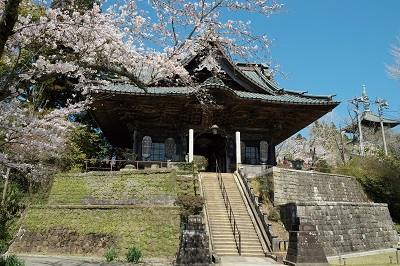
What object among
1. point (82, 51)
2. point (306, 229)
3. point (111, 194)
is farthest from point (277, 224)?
point (82, 51)

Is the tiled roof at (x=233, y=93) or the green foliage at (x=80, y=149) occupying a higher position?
the tiled roof at (x=233, y=93)

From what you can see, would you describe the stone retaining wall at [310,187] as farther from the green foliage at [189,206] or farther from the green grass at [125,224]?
the green grass at [125,224]

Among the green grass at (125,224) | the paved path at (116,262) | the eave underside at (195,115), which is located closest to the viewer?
the paved path at (116,262)

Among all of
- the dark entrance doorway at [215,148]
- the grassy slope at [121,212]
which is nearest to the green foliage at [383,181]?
the dark entrance doorway at [215,148]

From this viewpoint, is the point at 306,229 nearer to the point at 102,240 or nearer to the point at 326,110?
the point at 102,240

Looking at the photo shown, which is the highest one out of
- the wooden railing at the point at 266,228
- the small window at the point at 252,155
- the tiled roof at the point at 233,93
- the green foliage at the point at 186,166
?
the tiled roof at the point at 233,93

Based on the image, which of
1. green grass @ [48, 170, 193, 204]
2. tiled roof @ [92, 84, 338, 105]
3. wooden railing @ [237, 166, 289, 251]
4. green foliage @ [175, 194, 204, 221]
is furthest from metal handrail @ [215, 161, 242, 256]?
tiled roof @ [92, 84, 338, 105]

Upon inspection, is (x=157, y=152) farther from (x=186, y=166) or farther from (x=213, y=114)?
(x=213, y=114)

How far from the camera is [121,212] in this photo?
1347 cm

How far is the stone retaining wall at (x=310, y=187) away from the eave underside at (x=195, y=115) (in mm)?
4176

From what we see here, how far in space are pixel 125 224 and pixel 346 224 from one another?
10.7 m

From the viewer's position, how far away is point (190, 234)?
341 inches

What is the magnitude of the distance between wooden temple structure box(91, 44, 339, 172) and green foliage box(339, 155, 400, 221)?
17.7 feet

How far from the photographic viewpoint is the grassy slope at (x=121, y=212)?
12.6 metres
